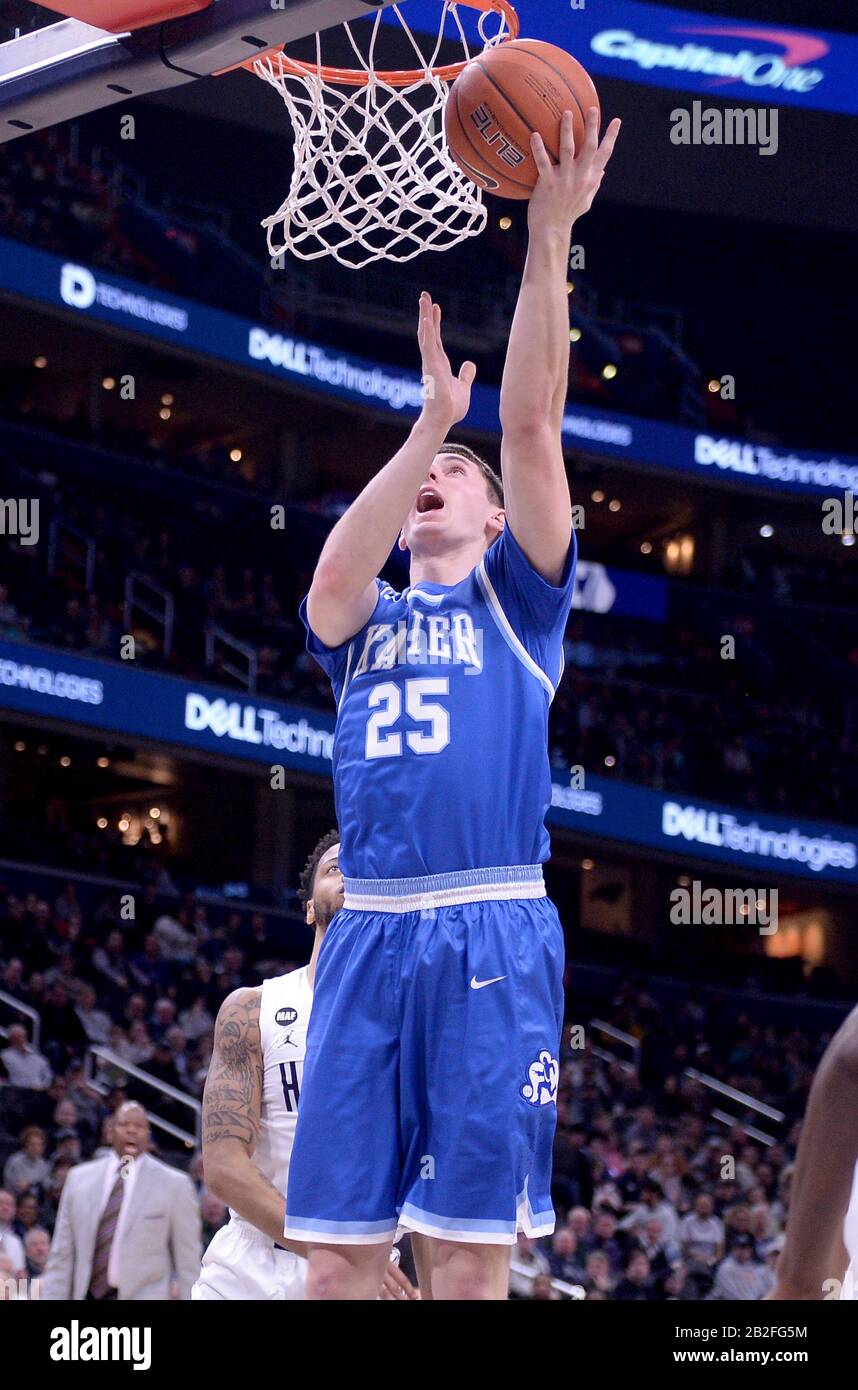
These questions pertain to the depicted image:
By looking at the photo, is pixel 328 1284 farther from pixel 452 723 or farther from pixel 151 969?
pixel 151 969

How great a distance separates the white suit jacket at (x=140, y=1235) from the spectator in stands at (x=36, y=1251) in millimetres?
1842

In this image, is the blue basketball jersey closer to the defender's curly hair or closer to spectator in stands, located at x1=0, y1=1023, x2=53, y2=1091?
the defender's curly hair

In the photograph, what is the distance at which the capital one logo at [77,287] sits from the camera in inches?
615

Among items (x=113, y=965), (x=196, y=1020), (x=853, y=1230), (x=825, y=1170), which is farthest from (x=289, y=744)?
(x=825, y=1170)

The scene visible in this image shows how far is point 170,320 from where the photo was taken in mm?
16719

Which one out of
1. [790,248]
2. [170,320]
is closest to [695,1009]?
[170,320]

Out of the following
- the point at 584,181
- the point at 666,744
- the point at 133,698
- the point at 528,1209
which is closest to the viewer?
the point at 528,1209

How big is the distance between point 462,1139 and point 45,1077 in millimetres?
8879

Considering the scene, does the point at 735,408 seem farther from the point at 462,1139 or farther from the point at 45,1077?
the point at 462,1139

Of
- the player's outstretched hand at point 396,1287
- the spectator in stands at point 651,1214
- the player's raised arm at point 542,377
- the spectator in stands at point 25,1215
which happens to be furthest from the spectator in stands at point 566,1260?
the player's raised arm at point 542,377

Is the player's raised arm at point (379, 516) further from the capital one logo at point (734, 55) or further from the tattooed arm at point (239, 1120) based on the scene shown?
the capital one logo at point (734, 55)
